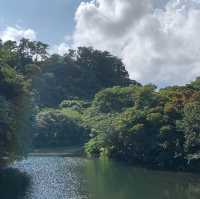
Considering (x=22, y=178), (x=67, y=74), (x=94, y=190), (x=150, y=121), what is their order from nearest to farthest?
(x=94, y=190) → (x=22, y=178) → (x=150, y=121) → (x=67, y=74)

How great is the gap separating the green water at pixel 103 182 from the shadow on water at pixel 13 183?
0.69 metres

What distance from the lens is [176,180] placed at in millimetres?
47031

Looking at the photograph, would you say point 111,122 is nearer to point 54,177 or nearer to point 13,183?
point 54,177

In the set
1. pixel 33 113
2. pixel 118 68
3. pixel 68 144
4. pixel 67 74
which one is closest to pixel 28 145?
pixel 33 113

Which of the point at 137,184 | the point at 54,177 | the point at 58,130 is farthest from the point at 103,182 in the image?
the point at 58,130

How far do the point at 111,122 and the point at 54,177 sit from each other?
22.3 m

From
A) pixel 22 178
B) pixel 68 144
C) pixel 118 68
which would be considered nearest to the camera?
pixel 22 178

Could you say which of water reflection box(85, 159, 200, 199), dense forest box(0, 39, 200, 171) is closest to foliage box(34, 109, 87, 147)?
dense forest box(0, 39, 200, 171)

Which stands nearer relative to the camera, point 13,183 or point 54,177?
point 13,183

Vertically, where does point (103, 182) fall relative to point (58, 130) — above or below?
below

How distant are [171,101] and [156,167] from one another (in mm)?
10378

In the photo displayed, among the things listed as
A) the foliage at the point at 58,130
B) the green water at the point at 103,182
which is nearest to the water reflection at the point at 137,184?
the green water at the point at 103,182

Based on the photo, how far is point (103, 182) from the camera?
45750 millimetres

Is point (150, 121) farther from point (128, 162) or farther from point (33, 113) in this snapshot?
point (33, 113)
